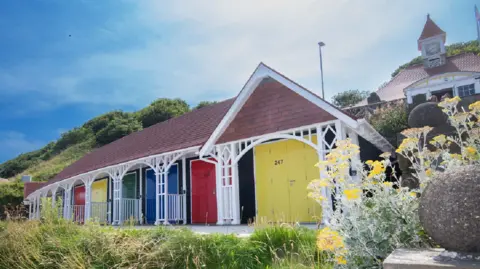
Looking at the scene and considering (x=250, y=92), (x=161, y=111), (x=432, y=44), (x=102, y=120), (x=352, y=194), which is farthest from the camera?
(x=102, y=120)

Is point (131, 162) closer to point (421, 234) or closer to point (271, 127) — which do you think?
point (271, 127)

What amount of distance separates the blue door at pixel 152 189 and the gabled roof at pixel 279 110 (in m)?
3.47

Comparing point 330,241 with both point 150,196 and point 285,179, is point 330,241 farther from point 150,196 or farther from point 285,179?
point 150,196

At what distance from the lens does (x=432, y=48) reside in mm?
27984

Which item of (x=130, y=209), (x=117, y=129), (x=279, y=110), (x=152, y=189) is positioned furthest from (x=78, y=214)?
(x=117, y=129)

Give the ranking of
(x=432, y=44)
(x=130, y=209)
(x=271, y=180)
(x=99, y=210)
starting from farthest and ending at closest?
(x=432, y=44)
(x=99, y=210)
(x=130, y=209)
(x=271, y=180)

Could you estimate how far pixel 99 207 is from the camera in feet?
55.2

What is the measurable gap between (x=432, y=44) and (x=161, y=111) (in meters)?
31.4

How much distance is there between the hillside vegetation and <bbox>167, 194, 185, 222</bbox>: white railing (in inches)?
1251

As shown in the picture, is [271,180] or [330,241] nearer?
[330,241]

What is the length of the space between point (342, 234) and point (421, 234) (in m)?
0.67

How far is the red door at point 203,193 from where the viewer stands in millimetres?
13094

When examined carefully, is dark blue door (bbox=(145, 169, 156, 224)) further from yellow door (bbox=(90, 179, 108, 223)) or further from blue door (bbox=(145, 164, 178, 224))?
yellow door (bbox=(90, 179, 108, 223))

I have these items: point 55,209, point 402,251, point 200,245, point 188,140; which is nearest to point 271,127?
point 188,140
